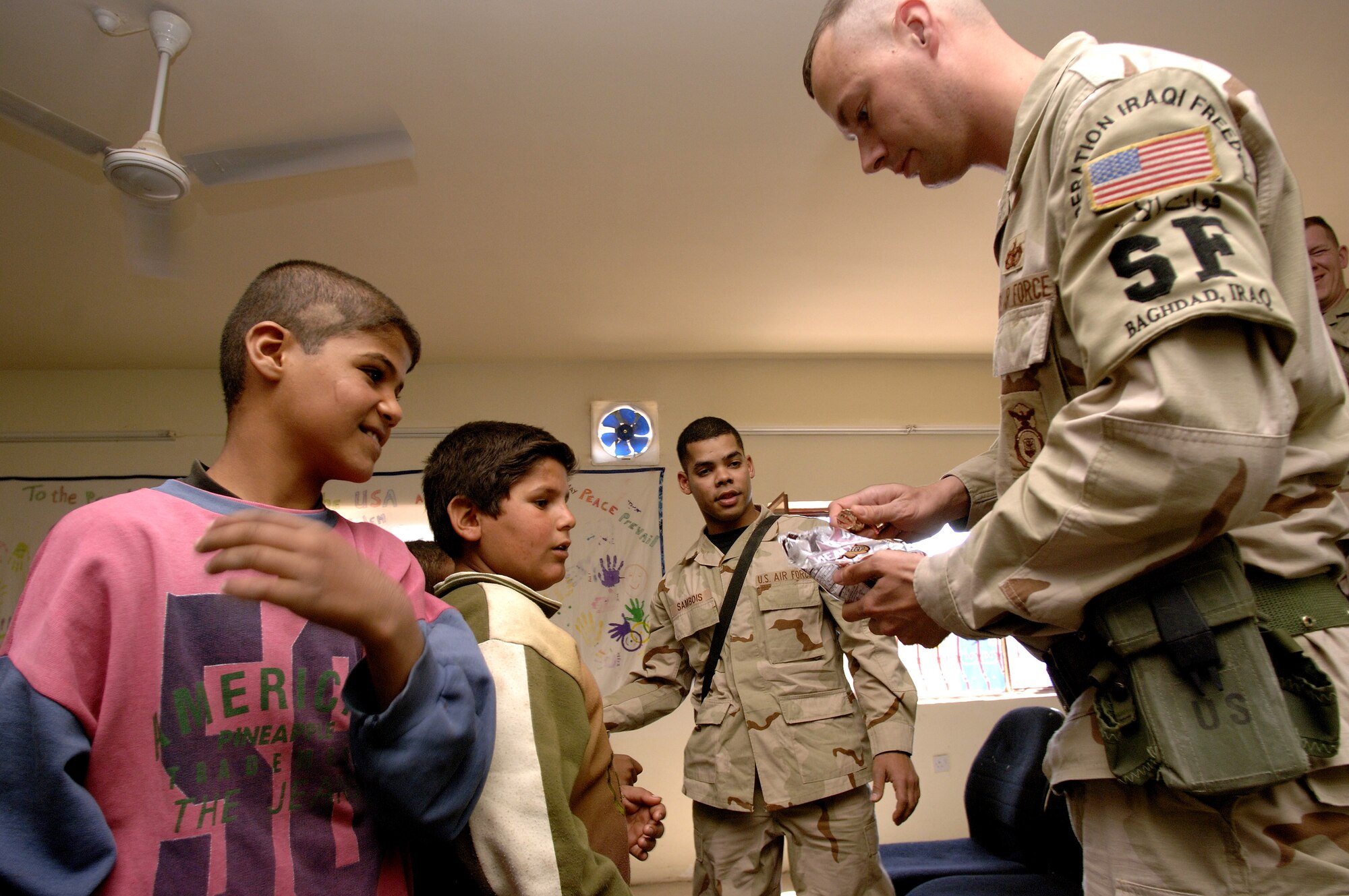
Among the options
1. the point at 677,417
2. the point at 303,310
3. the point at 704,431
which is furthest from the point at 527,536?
the point at 677,417

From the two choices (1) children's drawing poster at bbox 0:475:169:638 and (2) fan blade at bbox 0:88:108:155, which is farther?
(1) children's drawing poster at bbox 0:475:169:638

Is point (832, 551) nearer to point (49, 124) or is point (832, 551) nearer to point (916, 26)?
point (916, 26)

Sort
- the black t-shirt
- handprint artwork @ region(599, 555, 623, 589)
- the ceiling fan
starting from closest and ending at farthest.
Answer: the ceiling fan < the black t-shirt < handprint artwork @ region(599, 555, 623, 589)

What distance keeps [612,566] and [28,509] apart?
331 cm

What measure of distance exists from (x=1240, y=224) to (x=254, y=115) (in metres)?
2.73

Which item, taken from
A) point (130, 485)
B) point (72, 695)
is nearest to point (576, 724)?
point (72, 695)

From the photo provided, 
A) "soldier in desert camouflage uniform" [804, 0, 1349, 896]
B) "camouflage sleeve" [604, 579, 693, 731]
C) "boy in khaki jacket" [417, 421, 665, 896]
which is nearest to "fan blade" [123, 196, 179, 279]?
"boy in khaki jacket" [417, 421, 665, 896]

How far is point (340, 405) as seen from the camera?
97 centimetres

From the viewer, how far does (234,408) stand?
3.30ft

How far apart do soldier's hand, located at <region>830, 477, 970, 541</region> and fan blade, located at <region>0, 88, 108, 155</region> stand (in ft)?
7.04

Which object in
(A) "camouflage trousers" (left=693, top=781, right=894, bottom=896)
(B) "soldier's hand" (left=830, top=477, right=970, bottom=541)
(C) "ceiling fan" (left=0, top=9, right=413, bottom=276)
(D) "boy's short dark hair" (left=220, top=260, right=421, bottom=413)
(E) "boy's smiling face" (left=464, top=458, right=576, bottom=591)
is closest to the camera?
(D) "boy's short dark hair" (left=220, top=260, right=421, bottom=413)

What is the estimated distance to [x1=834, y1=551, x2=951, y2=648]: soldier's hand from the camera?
2.98 feet

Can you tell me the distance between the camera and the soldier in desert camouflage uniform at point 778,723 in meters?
2.10

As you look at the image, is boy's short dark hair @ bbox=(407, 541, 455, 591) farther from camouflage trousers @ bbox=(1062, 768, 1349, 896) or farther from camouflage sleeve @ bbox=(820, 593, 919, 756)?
camouflage trousers @ bbox=(1062, 768, 1349, 896)
